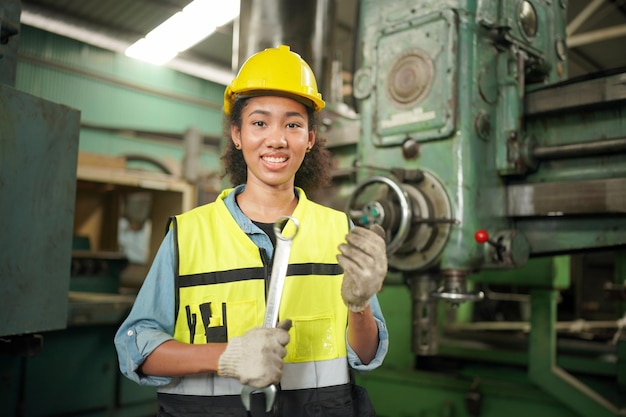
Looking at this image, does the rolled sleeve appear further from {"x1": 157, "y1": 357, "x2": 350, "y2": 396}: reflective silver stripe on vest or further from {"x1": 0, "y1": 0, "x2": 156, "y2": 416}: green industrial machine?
{"x1": 0, "y1": 0, "x2": 156, "y2": 416}: green industrial machine

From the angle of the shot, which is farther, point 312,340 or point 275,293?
point 312,340

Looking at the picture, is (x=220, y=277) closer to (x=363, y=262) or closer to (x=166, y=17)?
(x=363, y=262)

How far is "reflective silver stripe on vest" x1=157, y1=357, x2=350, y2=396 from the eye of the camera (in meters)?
0.92

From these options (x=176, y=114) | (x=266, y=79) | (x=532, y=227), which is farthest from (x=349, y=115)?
(x=176, y=114)

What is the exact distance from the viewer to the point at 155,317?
0.91 metres

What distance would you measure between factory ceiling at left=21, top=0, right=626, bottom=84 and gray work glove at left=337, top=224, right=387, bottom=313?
11.1 feet

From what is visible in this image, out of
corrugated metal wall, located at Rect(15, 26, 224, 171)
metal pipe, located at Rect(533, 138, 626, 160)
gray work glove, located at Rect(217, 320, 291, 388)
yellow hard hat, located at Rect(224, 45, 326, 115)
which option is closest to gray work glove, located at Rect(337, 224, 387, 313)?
gray work glove, located at Rect(217, 320, 291, 388)

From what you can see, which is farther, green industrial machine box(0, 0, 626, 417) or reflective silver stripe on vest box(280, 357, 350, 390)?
green industrial machine box(0, 0, 626, 417)

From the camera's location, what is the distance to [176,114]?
6.82 meters

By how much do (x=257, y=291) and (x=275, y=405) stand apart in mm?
197

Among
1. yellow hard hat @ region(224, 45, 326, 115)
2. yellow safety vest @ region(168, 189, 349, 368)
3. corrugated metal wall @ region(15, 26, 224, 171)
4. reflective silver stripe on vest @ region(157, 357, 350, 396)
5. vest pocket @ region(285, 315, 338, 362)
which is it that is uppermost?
corrugated metal wall @ region(15, 26, 224, 171)

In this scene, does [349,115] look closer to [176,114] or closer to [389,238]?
[389,238]

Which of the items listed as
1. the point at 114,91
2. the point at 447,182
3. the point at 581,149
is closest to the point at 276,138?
the point at 447,182

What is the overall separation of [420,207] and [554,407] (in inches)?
42.4
